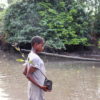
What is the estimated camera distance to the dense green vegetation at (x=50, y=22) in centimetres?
1800

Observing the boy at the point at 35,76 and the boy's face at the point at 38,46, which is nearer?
the boy at the point at 35,76

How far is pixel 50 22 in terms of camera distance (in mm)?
18344

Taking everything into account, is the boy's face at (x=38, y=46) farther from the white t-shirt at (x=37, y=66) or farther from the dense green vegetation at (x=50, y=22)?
the dense green vegetation at (x=50, y=22)

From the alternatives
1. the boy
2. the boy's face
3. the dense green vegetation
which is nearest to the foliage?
the dense green vegetation

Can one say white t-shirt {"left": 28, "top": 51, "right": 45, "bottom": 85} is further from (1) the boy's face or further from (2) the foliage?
(2) the foliage

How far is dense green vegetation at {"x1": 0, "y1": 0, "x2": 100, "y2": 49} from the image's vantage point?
1800 cm

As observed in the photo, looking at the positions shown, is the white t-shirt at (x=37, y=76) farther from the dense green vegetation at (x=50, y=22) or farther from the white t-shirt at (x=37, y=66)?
the dense green vegetation at (x=50, y=22)

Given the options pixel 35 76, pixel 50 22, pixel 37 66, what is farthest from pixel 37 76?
pixel 50 22

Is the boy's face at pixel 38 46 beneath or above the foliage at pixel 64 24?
above

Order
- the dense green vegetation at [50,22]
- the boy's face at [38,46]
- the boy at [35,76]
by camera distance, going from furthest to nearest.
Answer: the dense green vegetation at [50,22] → the boy's face at [38,46] → the boy at [35,76]

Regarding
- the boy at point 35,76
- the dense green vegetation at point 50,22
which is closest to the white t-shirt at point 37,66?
the boy at point 35,76

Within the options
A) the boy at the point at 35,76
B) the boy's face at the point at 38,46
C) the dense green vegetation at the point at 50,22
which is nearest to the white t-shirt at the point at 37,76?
the boy at the point at 35,76

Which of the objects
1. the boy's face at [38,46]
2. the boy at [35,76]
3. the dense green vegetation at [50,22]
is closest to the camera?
the boy at [35,76]

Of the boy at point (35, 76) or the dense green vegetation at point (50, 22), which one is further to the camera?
the dense green vegetation at point (50, 22)
